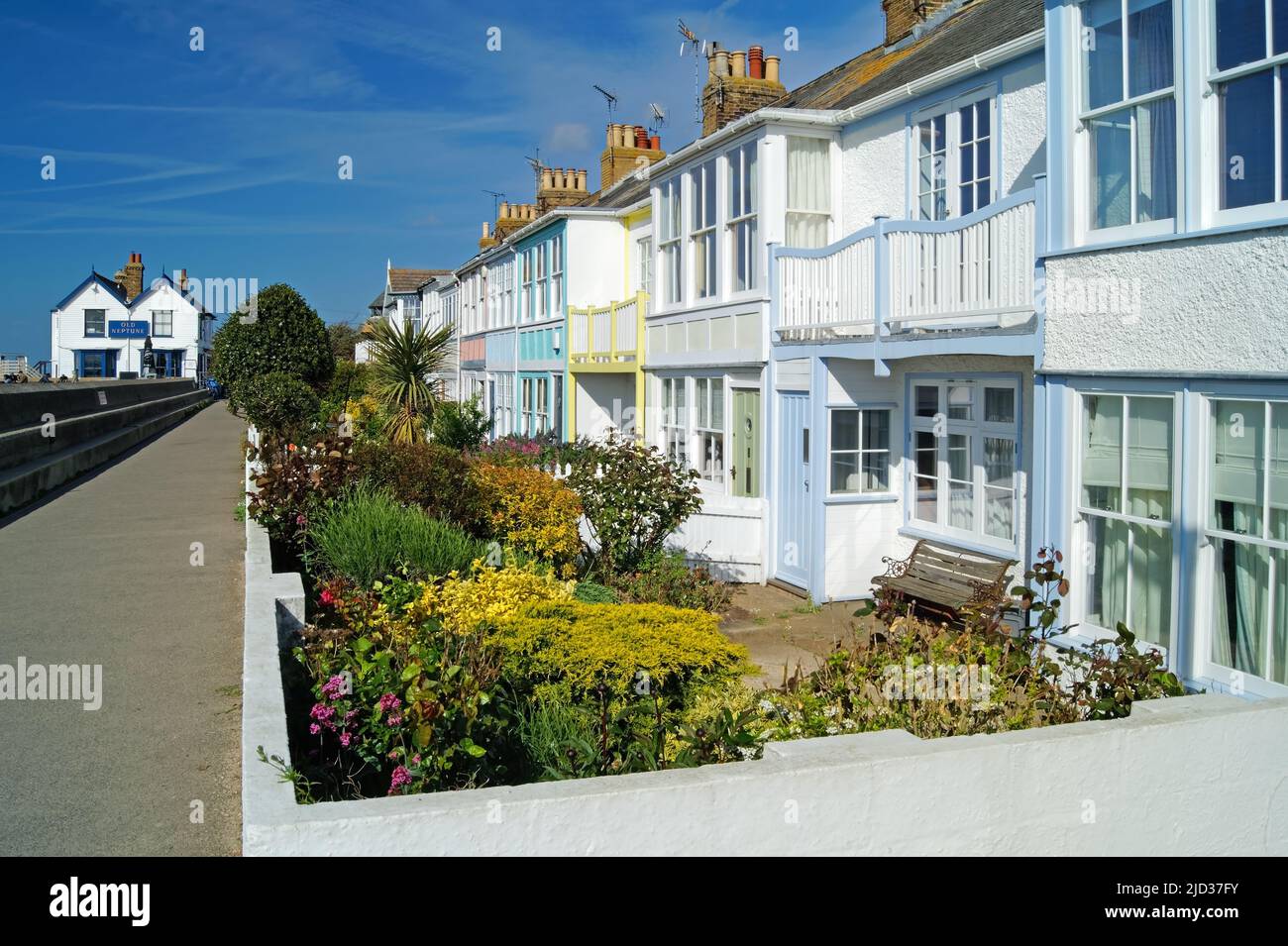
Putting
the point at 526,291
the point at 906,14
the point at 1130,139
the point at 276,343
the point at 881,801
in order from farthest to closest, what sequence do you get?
the point at 276,343
the point at 526,291
the point at 906,14
the point at 1130,139
the point at 881,801

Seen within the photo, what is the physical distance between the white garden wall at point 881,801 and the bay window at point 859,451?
772 centimetres

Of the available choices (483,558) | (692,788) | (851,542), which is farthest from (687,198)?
(692,788)

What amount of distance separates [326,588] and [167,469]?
14311 millimetres

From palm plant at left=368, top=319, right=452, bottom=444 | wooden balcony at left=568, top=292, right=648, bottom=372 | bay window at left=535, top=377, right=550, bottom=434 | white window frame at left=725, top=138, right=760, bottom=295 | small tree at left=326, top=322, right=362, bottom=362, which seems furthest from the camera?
small tree at left=326, top=322, right=362, bottom=362

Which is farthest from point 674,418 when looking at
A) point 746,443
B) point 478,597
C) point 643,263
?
point 478,597

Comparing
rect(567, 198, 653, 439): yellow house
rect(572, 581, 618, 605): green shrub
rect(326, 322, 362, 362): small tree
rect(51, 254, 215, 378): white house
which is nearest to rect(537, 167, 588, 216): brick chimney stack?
rect(567, 198, 653, 439): yellow house

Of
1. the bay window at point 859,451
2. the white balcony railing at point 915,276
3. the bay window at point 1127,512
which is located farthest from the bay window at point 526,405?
the bay window at point 1127,512

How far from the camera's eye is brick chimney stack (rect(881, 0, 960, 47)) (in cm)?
1639

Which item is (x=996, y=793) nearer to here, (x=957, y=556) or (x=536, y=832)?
(x=536, y=832)

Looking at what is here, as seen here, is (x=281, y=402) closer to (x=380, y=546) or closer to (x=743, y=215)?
(x=743, y=215)

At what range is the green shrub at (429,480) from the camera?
10.3 m

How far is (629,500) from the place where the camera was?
40.6 feet

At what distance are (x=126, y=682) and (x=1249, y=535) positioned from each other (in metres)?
7.34

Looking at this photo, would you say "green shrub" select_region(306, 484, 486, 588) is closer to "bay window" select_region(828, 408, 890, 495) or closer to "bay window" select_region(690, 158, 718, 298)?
"bay window" select_region(828, 408, 890, 495)
